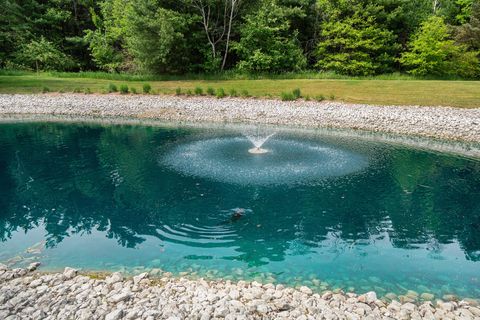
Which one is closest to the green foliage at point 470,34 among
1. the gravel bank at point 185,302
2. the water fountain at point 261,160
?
the water fountain at point 261,160

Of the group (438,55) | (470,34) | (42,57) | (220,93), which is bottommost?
(220,93)

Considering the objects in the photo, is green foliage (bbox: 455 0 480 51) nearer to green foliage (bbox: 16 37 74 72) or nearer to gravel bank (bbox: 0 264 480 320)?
gravel bank (bbox: 0 264 480 320)

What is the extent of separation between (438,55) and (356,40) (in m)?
6.93

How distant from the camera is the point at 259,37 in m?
32.5

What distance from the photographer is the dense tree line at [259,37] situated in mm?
31344

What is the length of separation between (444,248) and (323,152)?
7001mm

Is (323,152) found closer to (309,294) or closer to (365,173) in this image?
(365,173)

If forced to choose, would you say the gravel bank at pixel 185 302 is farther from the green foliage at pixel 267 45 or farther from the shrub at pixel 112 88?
the green foliage at pixel 267 45

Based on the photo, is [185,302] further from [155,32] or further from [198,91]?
[155,32]

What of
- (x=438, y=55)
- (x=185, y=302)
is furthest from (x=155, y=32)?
(x=185, y=302)

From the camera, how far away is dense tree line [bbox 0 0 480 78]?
31344 millimetres

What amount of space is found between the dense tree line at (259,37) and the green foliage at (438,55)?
0.08m

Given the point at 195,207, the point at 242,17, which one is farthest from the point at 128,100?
the point at 195,207

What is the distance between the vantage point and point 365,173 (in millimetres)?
11773
